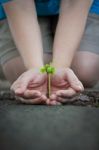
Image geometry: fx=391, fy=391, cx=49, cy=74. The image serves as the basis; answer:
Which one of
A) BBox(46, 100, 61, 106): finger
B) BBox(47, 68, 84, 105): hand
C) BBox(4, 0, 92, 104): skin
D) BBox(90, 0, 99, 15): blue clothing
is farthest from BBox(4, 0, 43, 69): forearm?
BBox(90, 0, 99, 15): blue clothing

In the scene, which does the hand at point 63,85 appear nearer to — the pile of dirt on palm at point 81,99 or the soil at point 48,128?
the pile of dirt on palm at point 81,99

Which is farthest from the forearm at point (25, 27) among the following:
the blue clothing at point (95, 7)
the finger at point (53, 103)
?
the blue clothing at point (95, 7)

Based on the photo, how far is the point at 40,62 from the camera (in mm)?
1186

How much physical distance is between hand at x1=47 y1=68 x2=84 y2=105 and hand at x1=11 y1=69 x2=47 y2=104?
0.03 m

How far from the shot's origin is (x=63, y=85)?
115cm

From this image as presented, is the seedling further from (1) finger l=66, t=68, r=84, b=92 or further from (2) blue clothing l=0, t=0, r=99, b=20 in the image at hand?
(2) blue clothing l=0, t=0, r=99, b=20

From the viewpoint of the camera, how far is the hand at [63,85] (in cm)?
107

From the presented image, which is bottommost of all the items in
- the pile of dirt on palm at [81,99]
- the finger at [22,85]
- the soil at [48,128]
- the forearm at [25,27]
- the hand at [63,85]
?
the pile of dirt on palm at [81,99]

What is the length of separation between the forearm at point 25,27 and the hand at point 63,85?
100 millimetres

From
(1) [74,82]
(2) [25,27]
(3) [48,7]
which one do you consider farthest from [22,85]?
(3) [48,7]

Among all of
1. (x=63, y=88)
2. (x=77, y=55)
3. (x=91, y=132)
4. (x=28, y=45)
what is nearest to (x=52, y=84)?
(x=63, y=88)

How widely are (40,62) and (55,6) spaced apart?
37 centimetres

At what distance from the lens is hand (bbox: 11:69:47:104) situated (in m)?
1.03

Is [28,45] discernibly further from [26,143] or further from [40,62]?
[26,143]
